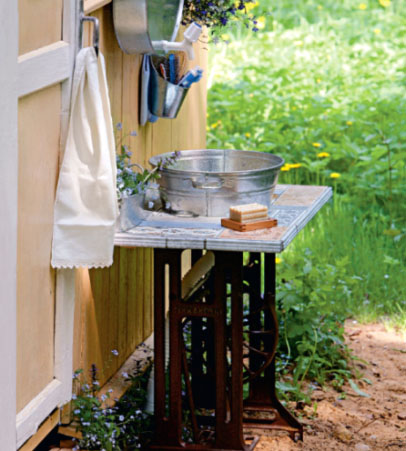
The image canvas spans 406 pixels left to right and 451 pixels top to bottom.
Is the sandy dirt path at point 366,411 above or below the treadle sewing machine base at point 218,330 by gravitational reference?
below

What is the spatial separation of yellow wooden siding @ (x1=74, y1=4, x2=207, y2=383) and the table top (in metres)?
0.27

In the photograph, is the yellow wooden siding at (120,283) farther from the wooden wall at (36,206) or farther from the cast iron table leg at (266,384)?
the cast iron table leg at (266,384)

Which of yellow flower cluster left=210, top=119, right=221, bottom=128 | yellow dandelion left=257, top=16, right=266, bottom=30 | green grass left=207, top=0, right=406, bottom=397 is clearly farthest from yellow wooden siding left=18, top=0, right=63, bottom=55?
yellow dandelion left=257, top=16, right=266, bottom=30

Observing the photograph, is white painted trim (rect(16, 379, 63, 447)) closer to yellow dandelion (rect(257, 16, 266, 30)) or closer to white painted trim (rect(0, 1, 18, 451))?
white painted trim (rect(0, 1, 18, 451))

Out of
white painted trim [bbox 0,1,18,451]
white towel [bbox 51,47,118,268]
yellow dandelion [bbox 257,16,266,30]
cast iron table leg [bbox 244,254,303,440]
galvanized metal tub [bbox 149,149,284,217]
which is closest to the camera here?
white painted trim [bbox 0,1,18,451]

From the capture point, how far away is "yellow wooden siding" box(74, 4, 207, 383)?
3.19 metres

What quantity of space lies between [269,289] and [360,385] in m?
0.95

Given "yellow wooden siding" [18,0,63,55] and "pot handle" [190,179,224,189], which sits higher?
"yellow wooden siding" [18,0,63,55]

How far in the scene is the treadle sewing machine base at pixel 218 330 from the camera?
2.99 metres

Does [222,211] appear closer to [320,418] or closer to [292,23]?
[320,418]

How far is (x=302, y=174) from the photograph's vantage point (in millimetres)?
6809

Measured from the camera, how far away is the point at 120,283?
3.60 meters

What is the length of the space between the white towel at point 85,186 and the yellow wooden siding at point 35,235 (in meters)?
0.04

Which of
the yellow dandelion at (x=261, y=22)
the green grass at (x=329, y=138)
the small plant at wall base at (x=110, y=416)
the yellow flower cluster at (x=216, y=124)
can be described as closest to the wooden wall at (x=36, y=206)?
the small plant at wall base at (x=110, y=416)
